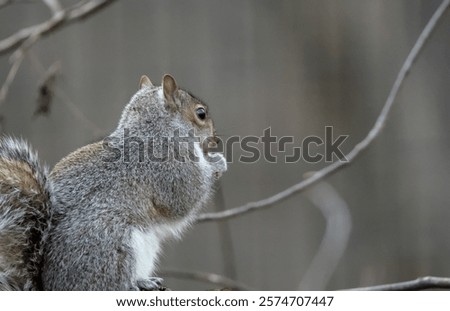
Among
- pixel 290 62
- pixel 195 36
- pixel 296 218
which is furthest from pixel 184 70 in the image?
pixel 296 218

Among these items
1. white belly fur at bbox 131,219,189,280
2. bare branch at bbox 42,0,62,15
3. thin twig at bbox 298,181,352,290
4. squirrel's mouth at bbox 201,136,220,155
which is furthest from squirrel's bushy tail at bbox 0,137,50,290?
thin twig at bbox 298,181,352,290

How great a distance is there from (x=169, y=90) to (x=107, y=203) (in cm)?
31

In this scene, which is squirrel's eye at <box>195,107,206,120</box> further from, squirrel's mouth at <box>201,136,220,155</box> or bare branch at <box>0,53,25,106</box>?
bare branch at <box>0,53,25,106</box>

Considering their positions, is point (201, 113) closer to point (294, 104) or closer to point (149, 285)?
point (149, 285)

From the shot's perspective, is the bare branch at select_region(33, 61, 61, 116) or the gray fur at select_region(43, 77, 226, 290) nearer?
the gray fur at select_region(43, 77, 226, 290)

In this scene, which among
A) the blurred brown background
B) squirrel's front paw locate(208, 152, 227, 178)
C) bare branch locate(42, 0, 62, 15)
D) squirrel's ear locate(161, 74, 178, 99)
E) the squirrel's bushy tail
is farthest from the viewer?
the blurred brown background

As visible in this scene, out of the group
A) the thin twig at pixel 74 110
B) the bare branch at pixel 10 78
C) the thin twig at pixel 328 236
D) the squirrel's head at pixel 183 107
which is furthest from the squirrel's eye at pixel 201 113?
the thin twig at pixel 328 236

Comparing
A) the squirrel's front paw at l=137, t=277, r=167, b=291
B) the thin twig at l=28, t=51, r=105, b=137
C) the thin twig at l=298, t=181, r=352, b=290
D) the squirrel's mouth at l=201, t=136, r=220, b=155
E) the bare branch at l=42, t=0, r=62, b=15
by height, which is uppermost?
the bare branch at l=42, t=0, r=62, b=15

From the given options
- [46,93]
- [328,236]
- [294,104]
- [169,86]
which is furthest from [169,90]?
[294,104]

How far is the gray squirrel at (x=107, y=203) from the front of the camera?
1280 mm

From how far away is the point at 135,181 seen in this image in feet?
4.63

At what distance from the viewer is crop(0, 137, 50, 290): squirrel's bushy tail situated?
1.27 metres

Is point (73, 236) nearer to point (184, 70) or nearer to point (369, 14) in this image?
point (184, 70)

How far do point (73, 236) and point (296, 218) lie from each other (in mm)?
1448
